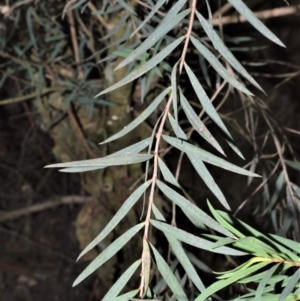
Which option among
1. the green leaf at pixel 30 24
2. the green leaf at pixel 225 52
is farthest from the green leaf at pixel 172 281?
the green leaf at pixel 30 24

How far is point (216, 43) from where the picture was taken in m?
0.25

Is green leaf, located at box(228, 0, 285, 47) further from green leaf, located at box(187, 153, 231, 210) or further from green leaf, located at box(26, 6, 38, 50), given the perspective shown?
green leaf, located at box(26, 6, 38, 50)

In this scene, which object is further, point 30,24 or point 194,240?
point 30,24

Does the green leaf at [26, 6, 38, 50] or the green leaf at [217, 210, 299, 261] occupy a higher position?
the green leaf at [26, 6, 38, 50]

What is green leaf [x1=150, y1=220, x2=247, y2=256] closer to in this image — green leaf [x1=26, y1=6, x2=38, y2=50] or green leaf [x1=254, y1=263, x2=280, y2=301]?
green leaf [x1=254, y1=263, x2=280, y2=301]

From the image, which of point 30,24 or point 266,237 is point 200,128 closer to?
point 266,237

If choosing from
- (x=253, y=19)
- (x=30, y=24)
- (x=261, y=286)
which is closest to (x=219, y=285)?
(x=261, y=286)

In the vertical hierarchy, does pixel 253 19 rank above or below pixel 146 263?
above

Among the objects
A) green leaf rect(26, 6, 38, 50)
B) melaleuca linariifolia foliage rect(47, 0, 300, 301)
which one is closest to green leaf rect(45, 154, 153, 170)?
melaleuca linariifolia foliage rect(47, 0, 300, 301)

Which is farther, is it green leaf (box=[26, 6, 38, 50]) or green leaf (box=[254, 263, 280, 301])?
green leaf (box=[26, 6, 38, 50])

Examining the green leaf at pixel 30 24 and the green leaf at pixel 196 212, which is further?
the green leaf at pixel 30 24

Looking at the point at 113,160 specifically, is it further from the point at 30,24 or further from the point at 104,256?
the point at 30,24

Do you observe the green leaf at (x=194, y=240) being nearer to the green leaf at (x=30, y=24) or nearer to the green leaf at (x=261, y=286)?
the green leaf at (x=261, y=286)

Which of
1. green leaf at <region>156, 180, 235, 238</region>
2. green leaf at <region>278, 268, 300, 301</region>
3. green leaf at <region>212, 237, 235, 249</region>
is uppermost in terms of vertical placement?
green leaf at <region>156, 180, 235, 238</region>
